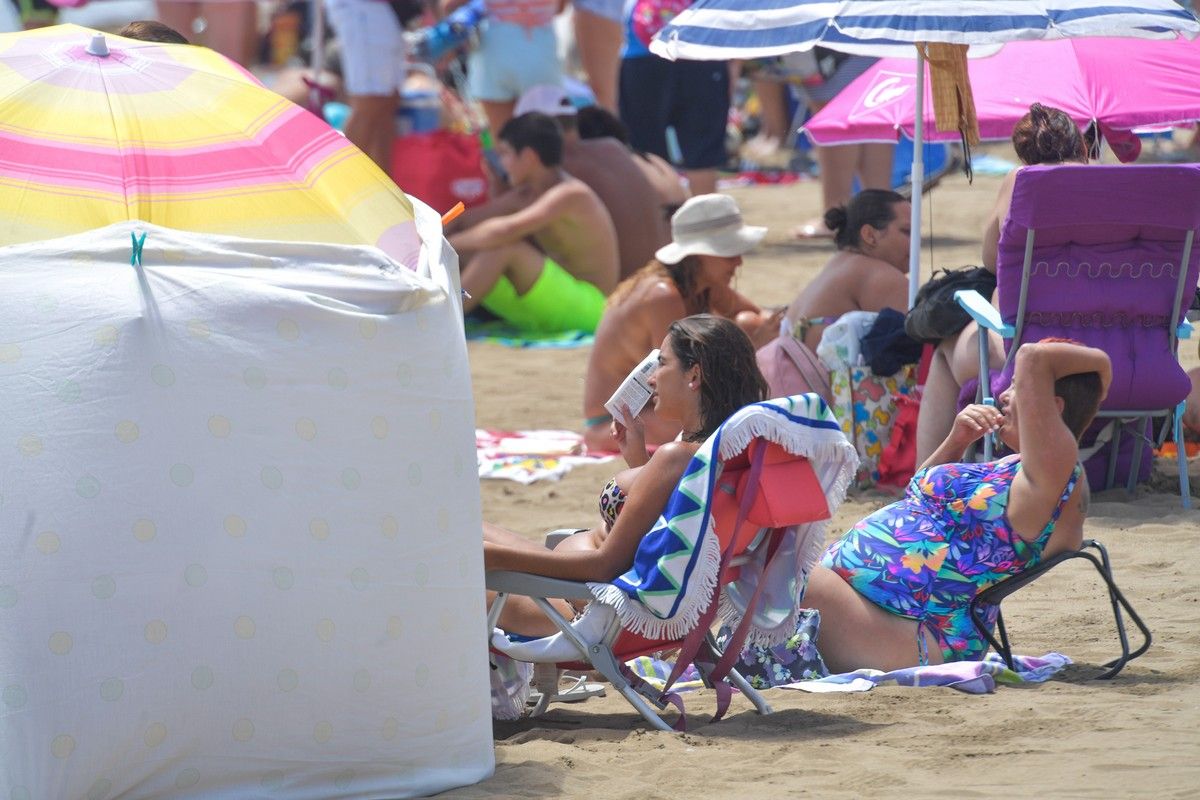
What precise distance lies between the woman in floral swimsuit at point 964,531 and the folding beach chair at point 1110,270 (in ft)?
3.78

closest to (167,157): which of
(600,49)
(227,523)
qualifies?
(227,523)

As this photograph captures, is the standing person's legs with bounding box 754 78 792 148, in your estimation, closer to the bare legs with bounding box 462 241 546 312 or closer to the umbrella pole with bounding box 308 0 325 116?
the umbrella pole with bounding box 308 0 325 116

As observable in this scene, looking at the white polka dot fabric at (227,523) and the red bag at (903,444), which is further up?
the white polka dot fabric at (227,523)

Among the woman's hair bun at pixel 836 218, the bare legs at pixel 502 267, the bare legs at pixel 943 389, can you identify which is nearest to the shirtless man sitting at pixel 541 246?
the bare legs at pixel 502 267

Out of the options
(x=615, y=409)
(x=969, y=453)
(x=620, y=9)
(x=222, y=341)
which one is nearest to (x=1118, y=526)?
(x=969, y=453)

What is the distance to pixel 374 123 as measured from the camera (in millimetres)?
9266

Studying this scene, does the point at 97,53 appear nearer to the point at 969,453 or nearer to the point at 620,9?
the point at 969,453

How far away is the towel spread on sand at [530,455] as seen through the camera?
20.6ft

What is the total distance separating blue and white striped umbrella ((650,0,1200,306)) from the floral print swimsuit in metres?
1.50

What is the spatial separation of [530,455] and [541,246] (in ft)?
7.36

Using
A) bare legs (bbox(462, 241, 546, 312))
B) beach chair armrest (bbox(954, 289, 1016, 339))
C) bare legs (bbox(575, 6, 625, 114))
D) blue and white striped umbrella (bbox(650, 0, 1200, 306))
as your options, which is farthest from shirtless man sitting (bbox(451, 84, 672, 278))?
beach chair armrest (bbox(954, 289, 1016, 339))

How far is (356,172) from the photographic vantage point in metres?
3.24

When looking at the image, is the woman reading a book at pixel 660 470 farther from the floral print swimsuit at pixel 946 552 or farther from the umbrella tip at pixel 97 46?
the umbrella tip at pixel 97 46

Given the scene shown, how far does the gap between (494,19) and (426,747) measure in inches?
268
